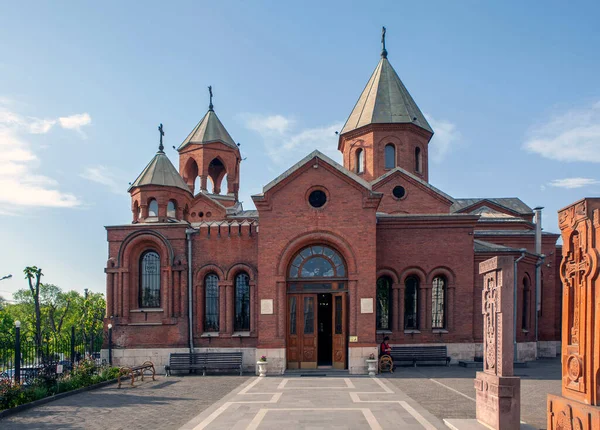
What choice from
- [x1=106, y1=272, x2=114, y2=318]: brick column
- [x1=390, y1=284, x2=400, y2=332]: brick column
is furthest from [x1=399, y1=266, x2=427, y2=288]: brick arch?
[x1=106, y1=272, x2=114, y2=318]: brick column

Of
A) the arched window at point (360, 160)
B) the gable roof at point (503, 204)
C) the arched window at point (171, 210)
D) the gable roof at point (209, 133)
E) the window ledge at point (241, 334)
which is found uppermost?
the gable roof at point (209, 133)

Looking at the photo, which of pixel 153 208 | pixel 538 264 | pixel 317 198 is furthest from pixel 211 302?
pixel 538 264

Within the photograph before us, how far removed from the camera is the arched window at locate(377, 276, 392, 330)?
19922 millimetres

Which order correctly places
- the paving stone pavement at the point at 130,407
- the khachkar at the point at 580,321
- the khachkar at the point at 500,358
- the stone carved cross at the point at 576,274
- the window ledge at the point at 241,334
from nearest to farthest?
the khachkar at the point at 580,321 < the stone carved cross at the point at 576,274 < the khachkar at the point at 500,358 < the paving stone pavement at the point at 130,407 < the window ledge at the point at 241,334

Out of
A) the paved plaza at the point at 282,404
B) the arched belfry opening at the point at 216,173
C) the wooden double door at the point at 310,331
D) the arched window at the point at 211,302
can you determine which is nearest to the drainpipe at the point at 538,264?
the paved plaza at the point at 282,404

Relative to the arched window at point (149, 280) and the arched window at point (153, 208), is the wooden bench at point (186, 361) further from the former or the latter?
the arched window at point (153, 208)

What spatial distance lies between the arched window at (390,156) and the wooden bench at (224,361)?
1248 cm

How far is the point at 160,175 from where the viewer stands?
73.6 feet

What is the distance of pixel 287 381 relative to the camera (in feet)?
52.2

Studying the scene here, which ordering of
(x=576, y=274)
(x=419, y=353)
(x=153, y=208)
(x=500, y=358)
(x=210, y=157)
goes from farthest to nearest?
(x=210, y=157), (x=153, y=208), (x=419, y=353), (x=500, y=358), (x=576, y=274)

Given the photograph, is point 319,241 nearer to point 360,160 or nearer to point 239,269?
point 239,269

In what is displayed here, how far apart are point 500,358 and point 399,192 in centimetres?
1580

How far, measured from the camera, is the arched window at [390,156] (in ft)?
84.1

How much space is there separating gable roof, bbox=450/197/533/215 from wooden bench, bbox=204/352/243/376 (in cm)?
1470
